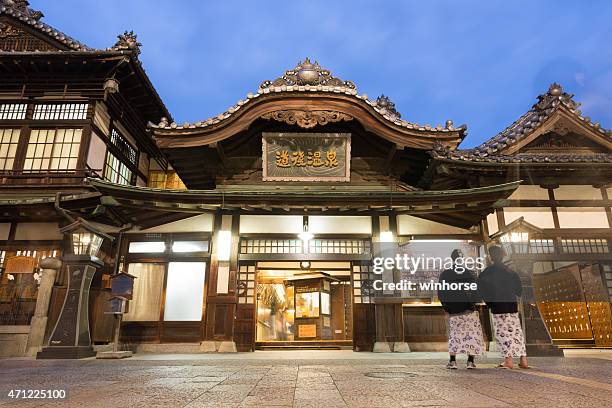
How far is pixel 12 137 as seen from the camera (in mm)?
14859

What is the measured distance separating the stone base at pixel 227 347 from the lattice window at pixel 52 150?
8798mm

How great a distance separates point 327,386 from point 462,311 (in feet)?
10.7

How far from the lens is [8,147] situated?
14695 mm

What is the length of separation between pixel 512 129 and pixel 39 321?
16.2 metres

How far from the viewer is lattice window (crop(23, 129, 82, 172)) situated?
1441cm

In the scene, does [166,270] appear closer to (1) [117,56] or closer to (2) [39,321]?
(2) [39,321]

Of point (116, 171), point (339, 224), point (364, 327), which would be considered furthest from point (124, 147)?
point (364, 327)

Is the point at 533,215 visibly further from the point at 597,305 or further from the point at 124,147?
the point at 124,147

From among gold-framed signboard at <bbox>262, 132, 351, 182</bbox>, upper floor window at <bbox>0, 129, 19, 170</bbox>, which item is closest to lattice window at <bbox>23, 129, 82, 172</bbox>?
upper floor window at <bbox>0, 129, 19, 170</bbox>

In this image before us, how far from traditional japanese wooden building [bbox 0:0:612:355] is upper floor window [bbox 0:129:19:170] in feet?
0.25

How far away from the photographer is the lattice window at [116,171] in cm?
1568

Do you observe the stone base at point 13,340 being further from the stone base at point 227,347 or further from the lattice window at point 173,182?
the lattice window at point 173,182

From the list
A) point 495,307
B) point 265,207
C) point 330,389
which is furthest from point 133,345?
point 495,307

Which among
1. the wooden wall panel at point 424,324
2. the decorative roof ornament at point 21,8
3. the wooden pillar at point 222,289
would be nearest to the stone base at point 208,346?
the wooden pillar at point 222,289
